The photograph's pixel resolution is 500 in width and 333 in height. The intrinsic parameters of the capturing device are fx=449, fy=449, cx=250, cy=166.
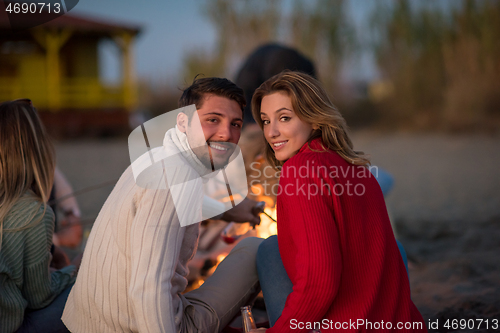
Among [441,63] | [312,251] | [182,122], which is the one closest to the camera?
[312,251]

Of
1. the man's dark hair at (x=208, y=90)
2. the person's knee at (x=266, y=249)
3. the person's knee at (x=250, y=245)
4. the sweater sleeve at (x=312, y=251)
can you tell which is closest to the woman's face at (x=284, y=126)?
the man's dark hair at (x=208, y=90)

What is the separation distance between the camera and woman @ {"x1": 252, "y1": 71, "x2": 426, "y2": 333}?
4.07 feet

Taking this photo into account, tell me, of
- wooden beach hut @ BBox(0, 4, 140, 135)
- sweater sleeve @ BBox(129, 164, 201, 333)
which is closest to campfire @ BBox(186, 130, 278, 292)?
sweater sleeve @ BBox(129, 164, 201, 333)

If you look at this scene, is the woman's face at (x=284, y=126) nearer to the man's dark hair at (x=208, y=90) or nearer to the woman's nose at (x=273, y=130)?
the woman's nose at (x=273, y=130)

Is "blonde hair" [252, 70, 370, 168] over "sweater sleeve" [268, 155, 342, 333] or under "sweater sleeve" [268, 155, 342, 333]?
over

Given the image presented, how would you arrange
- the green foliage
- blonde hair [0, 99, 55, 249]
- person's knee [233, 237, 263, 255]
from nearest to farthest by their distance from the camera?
blonde hair [0, 99, 55, 249]
person's knee [233, 237, 263, 255]
the green foliage

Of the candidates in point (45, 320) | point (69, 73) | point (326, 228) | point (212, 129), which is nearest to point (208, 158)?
point (212, 129)

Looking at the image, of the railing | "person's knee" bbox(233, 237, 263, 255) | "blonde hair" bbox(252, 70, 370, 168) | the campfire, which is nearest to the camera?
"blonde hair" bbox(252, 70, 370, 168)

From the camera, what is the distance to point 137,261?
1300 mm

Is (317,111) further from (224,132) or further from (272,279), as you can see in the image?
(272,279)

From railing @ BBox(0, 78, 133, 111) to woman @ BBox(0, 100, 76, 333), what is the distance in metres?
11.1

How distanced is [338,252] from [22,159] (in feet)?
4.08

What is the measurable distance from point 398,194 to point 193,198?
4.54 meters

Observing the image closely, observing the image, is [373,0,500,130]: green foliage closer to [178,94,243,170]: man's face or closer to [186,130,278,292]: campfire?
[186,130,278,292]: campfire
